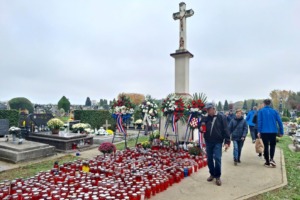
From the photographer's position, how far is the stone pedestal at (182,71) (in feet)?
33.3

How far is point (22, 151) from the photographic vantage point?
743cm

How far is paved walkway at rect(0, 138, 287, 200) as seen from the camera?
13.6ft

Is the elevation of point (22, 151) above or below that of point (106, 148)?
below

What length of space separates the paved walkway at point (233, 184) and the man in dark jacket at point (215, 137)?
312 mm

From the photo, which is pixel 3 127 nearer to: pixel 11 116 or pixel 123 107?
pixel 11 116

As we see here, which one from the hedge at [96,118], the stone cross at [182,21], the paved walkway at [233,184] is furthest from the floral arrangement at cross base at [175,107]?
the hedge at [96,118]

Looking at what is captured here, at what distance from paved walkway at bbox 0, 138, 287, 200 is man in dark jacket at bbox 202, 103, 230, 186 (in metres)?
0.31

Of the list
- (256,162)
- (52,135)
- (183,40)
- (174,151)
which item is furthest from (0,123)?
(256,162)

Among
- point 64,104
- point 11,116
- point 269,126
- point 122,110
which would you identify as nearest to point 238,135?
point 269,126

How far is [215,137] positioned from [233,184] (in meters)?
1.07

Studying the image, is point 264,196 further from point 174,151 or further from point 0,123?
point 0,123

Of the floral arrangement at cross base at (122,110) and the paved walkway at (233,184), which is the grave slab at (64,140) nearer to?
the floral arrangement at cross base at (122,110)

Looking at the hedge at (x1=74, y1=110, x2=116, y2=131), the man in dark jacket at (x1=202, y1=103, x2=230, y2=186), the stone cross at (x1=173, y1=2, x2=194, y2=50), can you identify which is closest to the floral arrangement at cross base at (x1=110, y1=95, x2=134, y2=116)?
the stone cross at (x1=173, y1=2, x2=194, y2=50)

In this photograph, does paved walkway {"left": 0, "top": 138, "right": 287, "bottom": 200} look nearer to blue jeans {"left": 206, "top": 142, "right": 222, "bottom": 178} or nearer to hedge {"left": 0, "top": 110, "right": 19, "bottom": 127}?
blue jeans {"left": 206, "top": 142, "right": 222, "bottom": 178}
